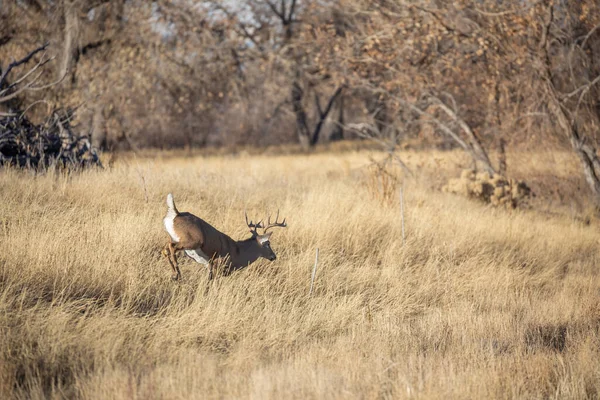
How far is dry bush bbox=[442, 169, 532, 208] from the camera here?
1280cm

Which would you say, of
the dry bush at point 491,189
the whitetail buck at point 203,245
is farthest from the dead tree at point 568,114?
the whitetail buck at point 203,245

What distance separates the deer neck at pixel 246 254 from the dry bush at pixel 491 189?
6944mm

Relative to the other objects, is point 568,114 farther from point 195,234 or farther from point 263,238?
point 195,234

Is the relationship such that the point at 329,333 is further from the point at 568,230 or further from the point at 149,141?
the point at 149,141

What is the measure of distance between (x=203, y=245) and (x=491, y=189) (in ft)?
27.2

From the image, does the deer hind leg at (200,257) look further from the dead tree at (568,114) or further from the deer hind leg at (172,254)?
the dead tree at (568,114)

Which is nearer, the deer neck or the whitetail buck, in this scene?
the whitetail buck

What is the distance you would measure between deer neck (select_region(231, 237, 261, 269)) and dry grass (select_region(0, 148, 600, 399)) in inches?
7.4

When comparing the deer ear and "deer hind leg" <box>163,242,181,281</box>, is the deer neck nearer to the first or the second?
the deer ear

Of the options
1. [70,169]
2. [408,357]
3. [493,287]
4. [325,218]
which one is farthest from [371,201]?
[408,357]

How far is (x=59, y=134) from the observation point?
10750mm

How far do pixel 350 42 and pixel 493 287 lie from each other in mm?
8292

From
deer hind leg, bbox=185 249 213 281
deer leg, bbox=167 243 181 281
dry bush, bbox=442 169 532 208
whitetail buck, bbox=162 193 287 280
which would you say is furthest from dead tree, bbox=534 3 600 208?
deer leg, bbox=167 243 181 281

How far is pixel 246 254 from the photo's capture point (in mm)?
6703
